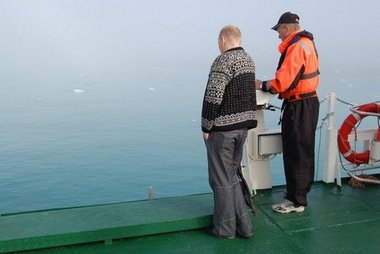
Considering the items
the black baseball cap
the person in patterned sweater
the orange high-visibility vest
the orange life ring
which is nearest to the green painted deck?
the person in patterned sweater

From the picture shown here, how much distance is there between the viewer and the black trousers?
296 cm

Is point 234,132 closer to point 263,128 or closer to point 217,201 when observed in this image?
point 217,201

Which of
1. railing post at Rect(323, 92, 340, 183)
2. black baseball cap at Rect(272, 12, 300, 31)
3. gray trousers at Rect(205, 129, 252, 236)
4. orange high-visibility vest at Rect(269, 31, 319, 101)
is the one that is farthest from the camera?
railing post at Rect(323, 92, 340, 183)

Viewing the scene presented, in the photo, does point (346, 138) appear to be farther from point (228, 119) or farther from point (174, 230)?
point (174, 230)

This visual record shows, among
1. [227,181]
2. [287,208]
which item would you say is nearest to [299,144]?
[287,208]

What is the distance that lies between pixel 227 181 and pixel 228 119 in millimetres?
425

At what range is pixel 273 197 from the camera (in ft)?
11.5

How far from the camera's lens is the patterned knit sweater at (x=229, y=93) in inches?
94.8

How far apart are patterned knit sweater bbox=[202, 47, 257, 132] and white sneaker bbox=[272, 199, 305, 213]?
0.96 m

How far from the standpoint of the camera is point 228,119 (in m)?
2.49

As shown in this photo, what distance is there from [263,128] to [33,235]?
2049 millimetres

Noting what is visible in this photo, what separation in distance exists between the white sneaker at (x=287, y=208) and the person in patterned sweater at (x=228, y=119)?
540 millimetres

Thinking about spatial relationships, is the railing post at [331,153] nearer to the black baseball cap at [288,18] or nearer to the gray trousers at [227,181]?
the black baseball cap at [288,18]

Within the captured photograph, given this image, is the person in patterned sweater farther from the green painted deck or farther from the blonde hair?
the green painted deck
